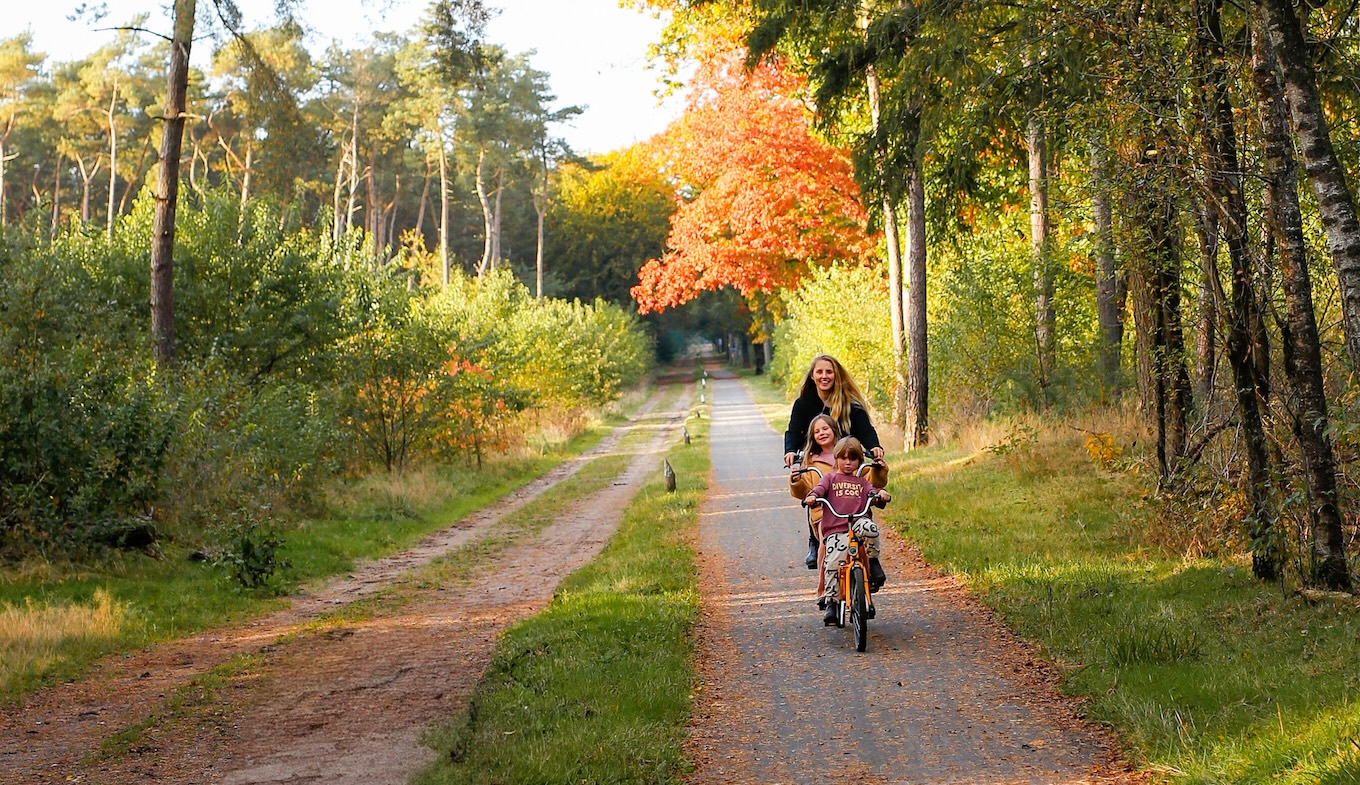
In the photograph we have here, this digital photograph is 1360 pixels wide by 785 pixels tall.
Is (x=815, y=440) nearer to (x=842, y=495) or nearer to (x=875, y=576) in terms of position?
(x=842, y=495)

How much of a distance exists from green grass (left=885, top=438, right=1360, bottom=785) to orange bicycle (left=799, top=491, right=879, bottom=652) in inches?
43.6

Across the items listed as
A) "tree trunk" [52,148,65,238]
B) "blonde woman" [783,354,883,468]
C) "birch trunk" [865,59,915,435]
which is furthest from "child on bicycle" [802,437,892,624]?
"tree trunk" [52,148,65,238]

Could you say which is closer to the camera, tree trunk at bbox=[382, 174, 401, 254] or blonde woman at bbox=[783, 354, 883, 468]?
blonde woman at bbox=[783, 354, 883, 468]

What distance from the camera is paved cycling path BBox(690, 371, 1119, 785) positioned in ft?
19.4

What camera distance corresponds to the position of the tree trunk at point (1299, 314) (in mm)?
7602

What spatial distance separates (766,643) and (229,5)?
39.6 ft

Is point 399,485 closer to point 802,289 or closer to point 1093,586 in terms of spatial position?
point 1093,586

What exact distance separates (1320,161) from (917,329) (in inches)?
641

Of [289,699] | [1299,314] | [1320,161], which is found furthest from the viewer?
[289,699]

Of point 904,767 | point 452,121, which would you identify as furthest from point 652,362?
point 904,767

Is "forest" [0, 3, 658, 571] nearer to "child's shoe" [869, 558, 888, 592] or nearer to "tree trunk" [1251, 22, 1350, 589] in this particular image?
"child's shoe" [869, 558, 888, 592]

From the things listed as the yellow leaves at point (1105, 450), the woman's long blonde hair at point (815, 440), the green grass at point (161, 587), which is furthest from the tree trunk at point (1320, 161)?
the green grass at point (161, 587)

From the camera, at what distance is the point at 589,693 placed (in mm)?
7426

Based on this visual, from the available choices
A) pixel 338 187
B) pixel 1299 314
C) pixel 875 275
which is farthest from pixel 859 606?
pixel 338 187
